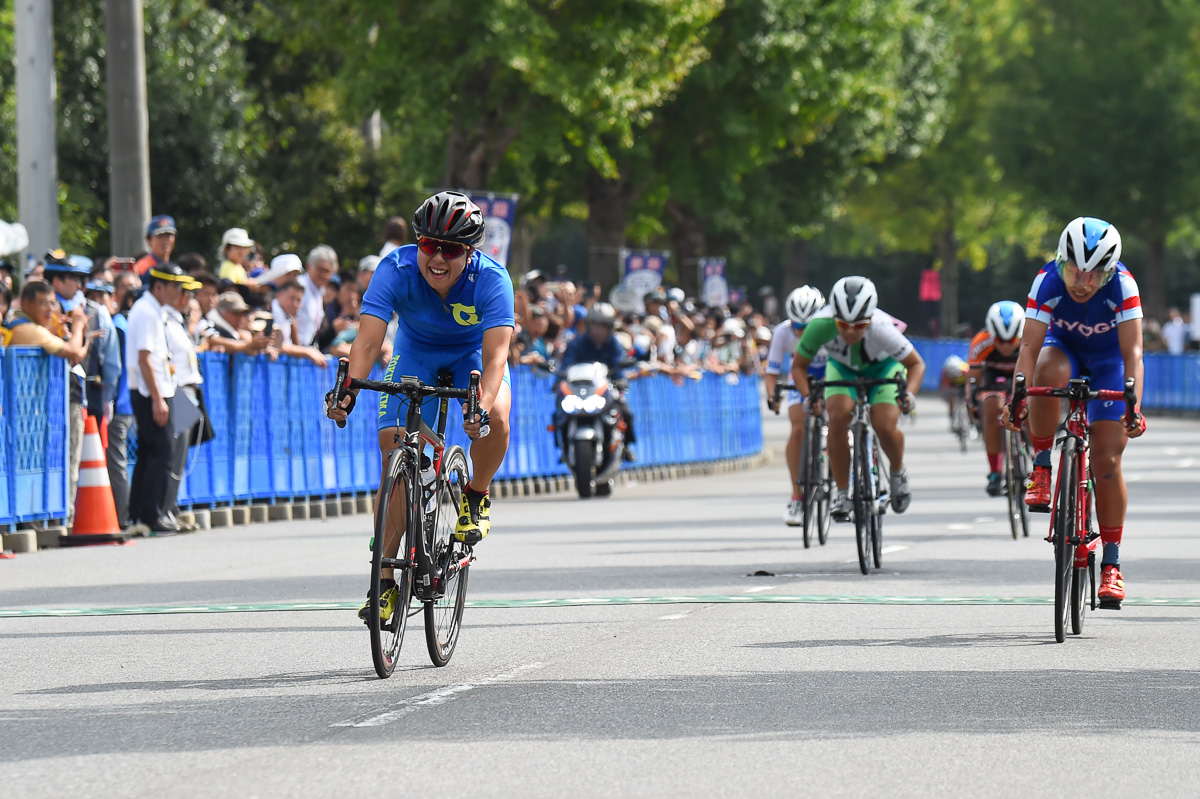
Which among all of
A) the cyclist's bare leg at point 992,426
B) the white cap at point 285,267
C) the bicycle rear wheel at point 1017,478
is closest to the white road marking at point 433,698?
the bicycle rear wheel at point 1017,478

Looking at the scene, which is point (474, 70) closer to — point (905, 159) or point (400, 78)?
point (400, 78)

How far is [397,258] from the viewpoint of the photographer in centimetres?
871

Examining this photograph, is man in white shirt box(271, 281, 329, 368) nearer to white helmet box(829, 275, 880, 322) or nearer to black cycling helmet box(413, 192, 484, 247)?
white helmet box(829, 275, 880, 322)

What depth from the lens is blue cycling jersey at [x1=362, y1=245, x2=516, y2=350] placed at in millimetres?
8664

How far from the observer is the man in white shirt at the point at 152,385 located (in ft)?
51.0

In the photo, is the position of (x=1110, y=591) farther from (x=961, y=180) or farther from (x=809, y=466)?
(x=961, y=180)

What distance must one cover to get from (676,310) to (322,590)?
748 inches

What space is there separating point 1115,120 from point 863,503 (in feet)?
177

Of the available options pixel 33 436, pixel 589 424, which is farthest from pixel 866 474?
pixel 589 424

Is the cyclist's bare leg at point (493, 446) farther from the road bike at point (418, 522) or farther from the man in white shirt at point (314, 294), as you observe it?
the man in white shirt at point (314, 294)

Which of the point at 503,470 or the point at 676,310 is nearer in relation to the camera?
the point at 503,470

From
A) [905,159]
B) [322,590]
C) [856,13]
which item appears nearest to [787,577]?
[322,590]

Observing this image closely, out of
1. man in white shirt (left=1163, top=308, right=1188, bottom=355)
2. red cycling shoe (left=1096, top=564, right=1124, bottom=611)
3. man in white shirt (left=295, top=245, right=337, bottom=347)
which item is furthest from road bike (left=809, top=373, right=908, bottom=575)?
man in white shirt (left=1163, top=308, right=1188, bottom=355)

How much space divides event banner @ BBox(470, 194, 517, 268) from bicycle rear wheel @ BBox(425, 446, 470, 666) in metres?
14.4
